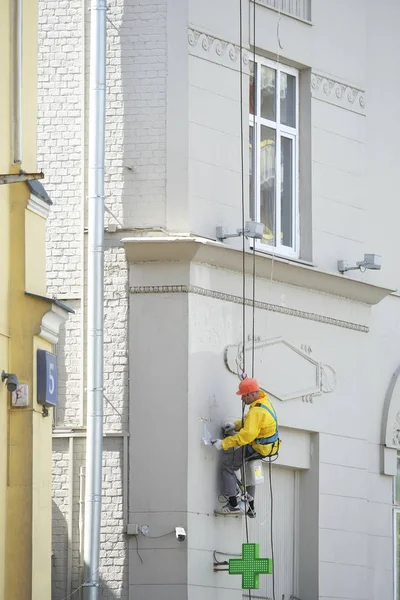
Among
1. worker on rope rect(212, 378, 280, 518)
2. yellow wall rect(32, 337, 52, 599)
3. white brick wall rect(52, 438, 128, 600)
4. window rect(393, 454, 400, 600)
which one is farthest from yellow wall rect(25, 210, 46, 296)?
window rect(393, 454, 400, 600)

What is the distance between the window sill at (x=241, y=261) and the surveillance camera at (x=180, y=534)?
2923mm

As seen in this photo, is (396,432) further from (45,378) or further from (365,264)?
(45,378)

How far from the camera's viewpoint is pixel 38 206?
1602cm

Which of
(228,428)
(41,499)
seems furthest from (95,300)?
(41,499)

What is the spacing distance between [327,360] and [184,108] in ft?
11.7

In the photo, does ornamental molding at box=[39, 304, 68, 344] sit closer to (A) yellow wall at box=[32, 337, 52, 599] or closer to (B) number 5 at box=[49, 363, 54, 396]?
(A) yellow wall at box=[32, 337, 52, 599]

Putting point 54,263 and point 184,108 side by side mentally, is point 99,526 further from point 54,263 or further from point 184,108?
point 184,108

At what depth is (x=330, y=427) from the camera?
20.4m

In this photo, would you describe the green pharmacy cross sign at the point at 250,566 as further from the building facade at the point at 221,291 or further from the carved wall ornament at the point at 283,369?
the carved wall ornament at the point at 283,369

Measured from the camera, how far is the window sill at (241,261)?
18.6 m

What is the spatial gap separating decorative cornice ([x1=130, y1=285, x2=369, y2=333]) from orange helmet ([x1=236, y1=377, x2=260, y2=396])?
3.85 ft

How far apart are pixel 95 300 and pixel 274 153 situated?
333cm

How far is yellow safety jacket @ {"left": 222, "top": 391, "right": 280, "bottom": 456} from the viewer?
1827 cm

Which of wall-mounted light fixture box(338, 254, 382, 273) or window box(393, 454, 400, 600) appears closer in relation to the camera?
wall-mounted light fixture box(338, 254, 382, 273)
